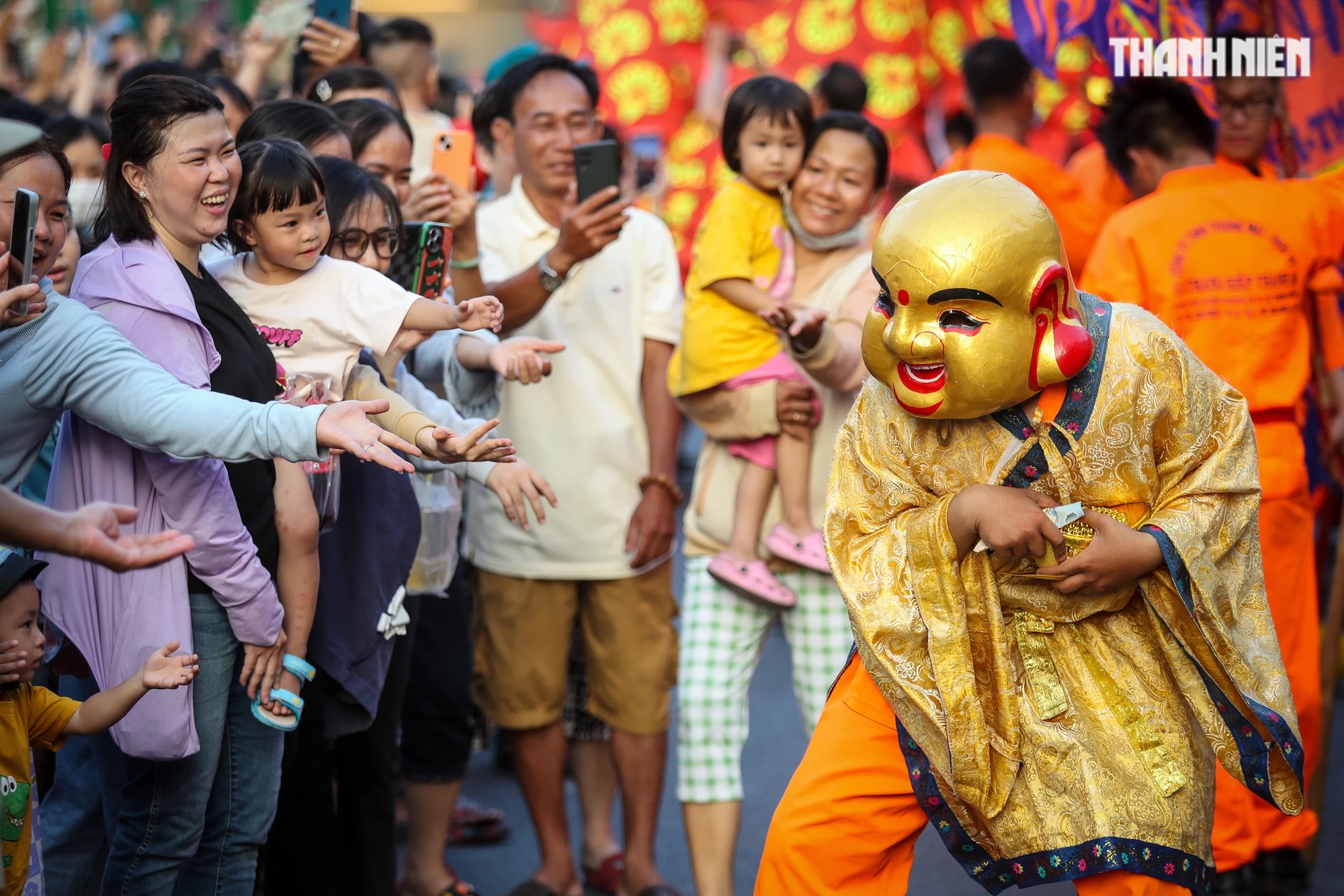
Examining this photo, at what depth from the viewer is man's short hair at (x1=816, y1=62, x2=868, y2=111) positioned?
504 cm

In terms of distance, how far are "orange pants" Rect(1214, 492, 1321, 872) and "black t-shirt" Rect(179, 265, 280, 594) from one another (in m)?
2.47

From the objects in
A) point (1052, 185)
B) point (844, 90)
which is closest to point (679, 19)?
point (844, 90)

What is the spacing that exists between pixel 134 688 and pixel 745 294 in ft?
6.01

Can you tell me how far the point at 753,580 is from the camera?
139 inches

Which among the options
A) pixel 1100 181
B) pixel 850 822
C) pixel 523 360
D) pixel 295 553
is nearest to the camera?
pixel 850 822

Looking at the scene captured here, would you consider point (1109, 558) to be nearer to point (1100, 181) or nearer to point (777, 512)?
point (777, 512)

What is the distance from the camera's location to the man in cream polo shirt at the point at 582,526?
12.5 ft

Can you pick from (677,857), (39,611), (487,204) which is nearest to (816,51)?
(487,204)

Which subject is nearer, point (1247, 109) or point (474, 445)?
A: point (474, 445)

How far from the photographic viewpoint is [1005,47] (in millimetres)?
5055

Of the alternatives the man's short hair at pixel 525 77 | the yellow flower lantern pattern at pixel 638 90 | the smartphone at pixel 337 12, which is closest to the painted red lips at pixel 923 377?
the man's short hair at pixel 525 77

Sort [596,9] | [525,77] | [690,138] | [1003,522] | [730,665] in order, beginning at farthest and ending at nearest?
[596,9] < [690,138] < [525,77] < [730,665] < [1003,522]

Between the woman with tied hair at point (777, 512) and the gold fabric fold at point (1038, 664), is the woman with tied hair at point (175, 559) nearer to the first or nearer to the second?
the woman with tied hair at point (777, 512)

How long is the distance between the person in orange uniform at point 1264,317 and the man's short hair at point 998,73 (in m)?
1.30
